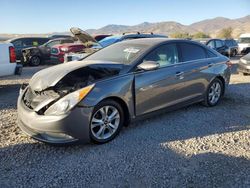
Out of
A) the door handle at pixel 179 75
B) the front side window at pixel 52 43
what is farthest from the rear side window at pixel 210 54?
the front side window at pixel 52 43

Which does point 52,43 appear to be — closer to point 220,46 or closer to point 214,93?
point 220,46

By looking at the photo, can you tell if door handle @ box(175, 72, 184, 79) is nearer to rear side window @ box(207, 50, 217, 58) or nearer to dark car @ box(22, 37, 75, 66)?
rear side window @ box(207, 50, 217, 58)

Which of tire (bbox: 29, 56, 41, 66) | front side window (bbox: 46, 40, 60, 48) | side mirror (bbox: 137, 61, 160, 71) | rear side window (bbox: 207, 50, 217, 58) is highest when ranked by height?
front side window (bbox: 46, 40, 60, 48)

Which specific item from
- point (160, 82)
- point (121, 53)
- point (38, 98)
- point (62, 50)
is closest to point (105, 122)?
point (38, 98)

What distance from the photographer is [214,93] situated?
264 inches

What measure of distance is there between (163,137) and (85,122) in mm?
1296

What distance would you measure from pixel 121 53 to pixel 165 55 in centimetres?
80

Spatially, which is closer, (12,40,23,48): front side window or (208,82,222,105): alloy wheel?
(208,82,222,105): alloy wheel

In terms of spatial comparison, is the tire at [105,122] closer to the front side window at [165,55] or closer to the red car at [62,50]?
the front side window at [165,55]

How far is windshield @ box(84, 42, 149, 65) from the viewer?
5207 millimetres

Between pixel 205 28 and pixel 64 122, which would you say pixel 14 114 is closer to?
pixel 64 122

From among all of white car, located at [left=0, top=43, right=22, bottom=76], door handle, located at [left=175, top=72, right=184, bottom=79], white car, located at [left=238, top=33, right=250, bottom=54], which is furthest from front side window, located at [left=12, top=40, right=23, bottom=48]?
white car, located at [left=238, top=33, right=250, bottom=54]

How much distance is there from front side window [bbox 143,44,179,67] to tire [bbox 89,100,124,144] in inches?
42.0

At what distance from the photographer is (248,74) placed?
12266 mm
